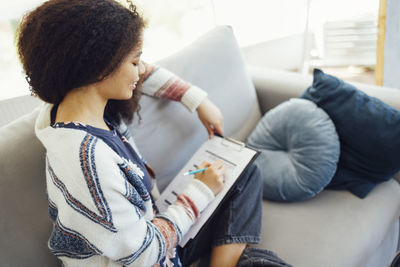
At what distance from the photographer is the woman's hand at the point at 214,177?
2.65 ft

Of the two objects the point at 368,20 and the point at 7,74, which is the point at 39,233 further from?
the point at 368,20

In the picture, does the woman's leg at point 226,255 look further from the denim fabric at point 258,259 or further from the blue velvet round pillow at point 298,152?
the blue velvet round pillow at point 298,152

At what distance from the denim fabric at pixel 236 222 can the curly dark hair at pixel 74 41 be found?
1.56ft

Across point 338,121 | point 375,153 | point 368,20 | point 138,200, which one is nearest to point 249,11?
point 368,20

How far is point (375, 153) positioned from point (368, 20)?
134 centimetres

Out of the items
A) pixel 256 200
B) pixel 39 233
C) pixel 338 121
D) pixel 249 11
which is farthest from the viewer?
pixel 249 11

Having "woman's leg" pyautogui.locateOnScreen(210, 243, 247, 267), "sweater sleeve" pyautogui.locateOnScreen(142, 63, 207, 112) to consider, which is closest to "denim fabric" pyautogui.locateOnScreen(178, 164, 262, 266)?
"woman's leg" pyautogui.locateOnScreen(210, 243, 247, 267)

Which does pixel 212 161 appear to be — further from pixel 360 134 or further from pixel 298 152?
pixel 360 134

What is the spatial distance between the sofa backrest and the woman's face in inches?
11.3

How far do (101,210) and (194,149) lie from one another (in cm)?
56

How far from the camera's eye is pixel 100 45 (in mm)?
540

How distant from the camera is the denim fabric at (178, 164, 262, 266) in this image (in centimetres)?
86

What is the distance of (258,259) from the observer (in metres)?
0.77

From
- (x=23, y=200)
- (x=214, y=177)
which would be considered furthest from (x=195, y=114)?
(x=23, y=200)
